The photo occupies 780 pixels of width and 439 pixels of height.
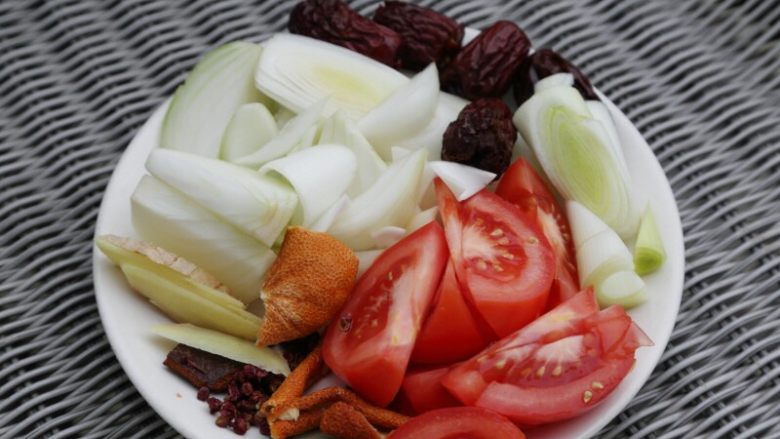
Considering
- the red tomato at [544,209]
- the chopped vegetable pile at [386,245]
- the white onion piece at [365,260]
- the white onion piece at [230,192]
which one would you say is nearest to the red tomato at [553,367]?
the chopped vegetable pile at [386,245]

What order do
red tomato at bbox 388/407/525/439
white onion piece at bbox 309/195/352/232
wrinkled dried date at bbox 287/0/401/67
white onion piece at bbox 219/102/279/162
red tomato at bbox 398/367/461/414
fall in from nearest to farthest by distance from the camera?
red tomato at bbox 388/407/525/439
red tomato at bbox 398/367/461/414
white onion piece at bbox 309/195/352/232
white onion piece at bbox 219/102/279/162
wrinkled dried date at bbox 287/0/401/67

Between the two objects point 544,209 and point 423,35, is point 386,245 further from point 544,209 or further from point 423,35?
point 423,35

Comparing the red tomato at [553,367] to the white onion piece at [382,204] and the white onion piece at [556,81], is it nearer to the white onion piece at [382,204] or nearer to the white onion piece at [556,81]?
the white onion piece at [382,204]

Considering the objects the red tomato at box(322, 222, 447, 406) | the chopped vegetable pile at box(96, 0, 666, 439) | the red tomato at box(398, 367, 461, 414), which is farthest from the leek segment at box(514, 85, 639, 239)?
the red tomato at box(398, 367, 461, 414)

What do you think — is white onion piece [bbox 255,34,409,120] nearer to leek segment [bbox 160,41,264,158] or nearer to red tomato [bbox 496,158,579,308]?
leek segment [bbox 160,41,264,158]

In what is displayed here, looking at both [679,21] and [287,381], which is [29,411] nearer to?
[287,381]

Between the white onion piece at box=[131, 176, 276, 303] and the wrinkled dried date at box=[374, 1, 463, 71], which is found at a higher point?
the wrinkled dried date at box=[374, 1, 463, 71]

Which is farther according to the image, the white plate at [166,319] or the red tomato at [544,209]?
the red tomato at [544,209]
